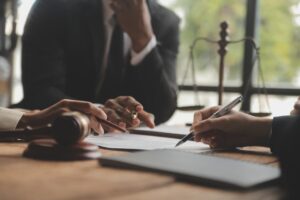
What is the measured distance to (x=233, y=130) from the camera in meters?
1.10

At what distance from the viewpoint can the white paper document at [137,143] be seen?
3.52 ft

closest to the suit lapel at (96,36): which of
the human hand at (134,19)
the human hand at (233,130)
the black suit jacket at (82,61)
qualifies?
the black suit jacket at (82,61)

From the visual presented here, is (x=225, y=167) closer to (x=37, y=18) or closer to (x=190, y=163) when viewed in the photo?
(x=190, y=163)

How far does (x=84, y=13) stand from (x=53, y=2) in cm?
15

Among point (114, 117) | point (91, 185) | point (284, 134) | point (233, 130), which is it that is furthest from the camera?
point (114, 117)

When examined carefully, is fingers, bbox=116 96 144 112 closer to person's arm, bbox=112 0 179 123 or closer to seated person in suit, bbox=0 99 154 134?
seated person in suit, bbox=0 99 154 134

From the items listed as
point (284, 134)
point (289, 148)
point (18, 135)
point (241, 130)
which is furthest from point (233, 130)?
point (18, 135)

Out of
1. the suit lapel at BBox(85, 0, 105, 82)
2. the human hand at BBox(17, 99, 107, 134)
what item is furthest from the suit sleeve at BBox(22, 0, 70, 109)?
the human hand at BBox(17, 99, 107, 134)

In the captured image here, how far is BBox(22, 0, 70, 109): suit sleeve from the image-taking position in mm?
1871

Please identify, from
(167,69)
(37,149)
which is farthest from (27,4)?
(37,149)

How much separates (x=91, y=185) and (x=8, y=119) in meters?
0.59

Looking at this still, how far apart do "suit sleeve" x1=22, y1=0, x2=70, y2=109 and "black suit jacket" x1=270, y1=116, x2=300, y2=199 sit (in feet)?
3.33

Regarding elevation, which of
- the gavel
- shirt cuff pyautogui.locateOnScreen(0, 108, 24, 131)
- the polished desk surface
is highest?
the gavel

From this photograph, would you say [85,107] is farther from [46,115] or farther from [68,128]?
[68,128]
